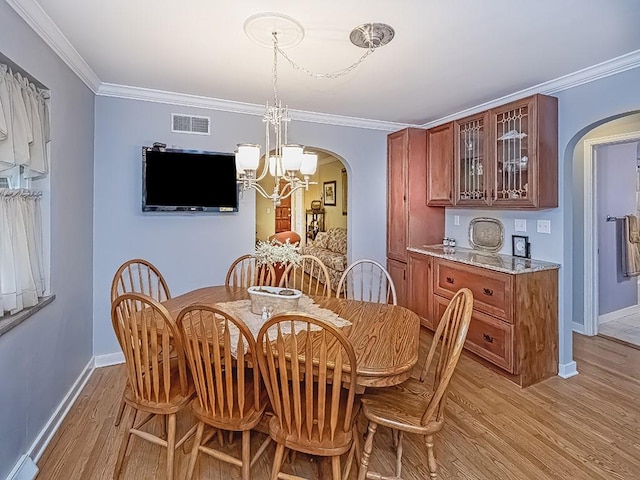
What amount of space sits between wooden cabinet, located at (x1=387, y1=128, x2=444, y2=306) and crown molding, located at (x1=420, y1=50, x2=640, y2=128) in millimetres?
792

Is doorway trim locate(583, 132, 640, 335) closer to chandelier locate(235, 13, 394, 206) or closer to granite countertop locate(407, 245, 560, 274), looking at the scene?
granite countertop locate(407, 245, 560, 274)

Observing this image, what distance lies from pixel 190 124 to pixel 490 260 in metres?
3.07

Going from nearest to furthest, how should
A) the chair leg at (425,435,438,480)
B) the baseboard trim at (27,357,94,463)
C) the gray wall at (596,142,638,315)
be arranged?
the chair leg at (425,435,438,480), the baseboard trim at (27,357,94,463), the gray wall at (596,142,638,315)

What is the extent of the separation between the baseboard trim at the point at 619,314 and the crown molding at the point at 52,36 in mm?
5829

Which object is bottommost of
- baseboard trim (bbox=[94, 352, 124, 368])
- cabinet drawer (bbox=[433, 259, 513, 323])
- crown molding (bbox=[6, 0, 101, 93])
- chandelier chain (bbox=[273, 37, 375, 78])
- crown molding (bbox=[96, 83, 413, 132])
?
baseboard trim (bbox=[94, 352, 124, 368])

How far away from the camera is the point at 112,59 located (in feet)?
8.67

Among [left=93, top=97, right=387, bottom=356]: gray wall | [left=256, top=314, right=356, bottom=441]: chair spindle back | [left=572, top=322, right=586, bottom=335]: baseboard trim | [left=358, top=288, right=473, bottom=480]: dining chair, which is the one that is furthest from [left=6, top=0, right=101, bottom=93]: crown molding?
[left=572, top=322, right=586, bottom=335]: baseboard trim

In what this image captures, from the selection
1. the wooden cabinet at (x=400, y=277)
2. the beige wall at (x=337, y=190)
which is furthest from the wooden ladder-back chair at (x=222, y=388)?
the beige wall at (x=337, y=190)

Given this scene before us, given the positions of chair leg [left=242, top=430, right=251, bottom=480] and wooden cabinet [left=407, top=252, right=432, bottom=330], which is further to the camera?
wooden cabinet [left=407, top=252, right=432, bottom=330]

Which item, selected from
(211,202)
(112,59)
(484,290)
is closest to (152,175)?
(211,202)

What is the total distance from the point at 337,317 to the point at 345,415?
2.22 ft

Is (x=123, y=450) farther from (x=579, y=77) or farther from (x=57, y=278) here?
(x=579, y=77)

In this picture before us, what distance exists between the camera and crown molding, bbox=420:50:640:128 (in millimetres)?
2574

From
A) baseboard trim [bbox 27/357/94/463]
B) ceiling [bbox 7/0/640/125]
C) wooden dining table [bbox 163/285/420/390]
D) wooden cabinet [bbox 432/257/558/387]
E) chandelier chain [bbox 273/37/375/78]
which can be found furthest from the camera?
wooden cabinet [bbox 432/257/558/387]
